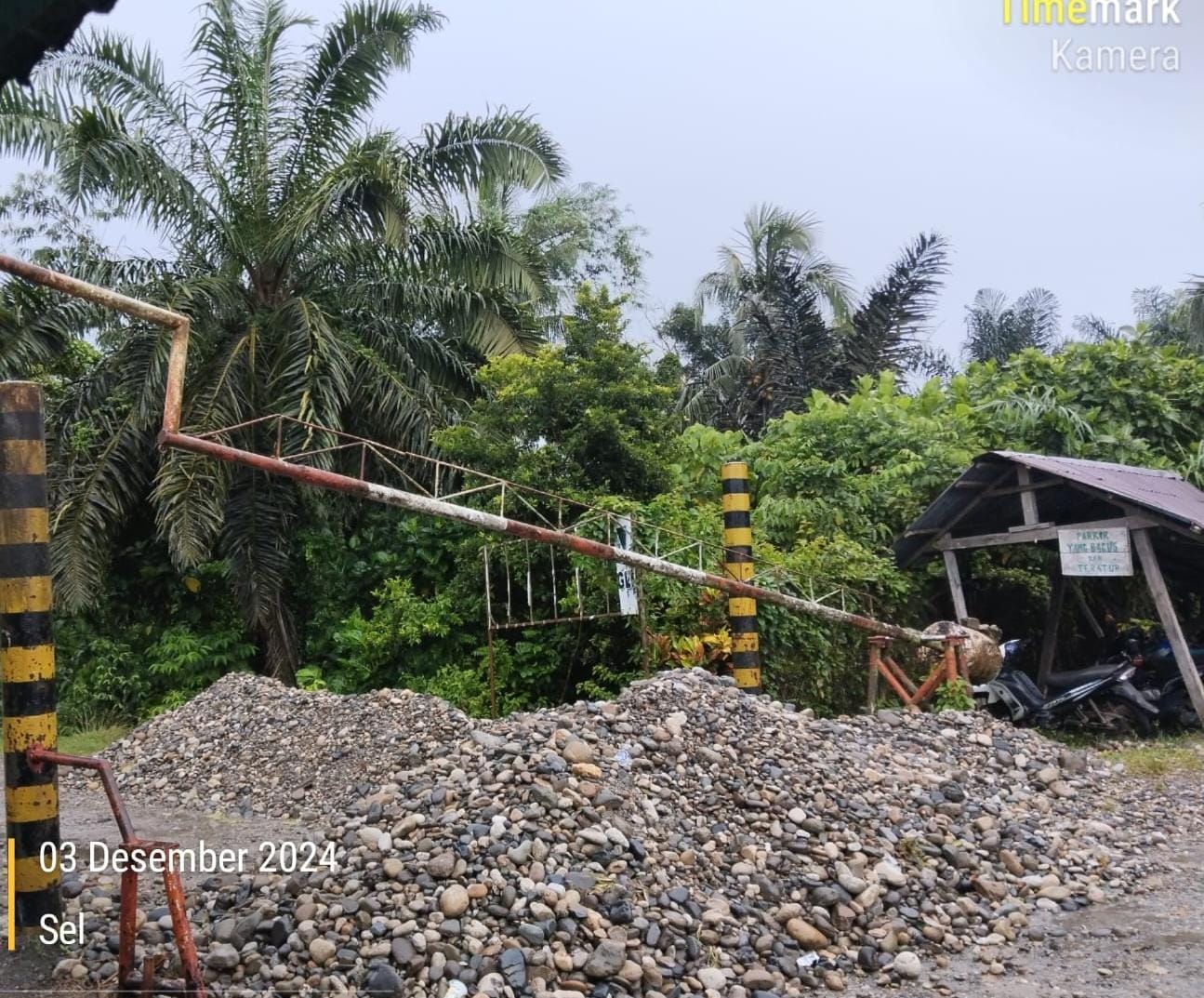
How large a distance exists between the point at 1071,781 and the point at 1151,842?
95 cm

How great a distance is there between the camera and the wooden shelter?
865 cm

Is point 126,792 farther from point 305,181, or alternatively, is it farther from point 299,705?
point 305,181

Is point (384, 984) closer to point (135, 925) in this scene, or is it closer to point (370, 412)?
point (135, 925)

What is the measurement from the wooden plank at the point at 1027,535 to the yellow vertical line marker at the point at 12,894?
774cm

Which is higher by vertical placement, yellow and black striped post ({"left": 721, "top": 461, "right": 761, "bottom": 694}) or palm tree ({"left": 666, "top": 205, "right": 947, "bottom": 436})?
palm tree ({"left": 666, "top": 205, "right": 947, "bottom": 436})

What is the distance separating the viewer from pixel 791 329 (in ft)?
64.4

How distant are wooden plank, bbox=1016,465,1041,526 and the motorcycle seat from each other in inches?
54.8

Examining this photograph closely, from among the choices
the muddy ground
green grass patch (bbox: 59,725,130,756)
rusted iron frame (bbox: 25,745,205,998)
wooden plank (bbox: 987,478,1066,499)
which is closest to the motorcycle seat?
wooden plank (bbox: 987,478,1066,499)

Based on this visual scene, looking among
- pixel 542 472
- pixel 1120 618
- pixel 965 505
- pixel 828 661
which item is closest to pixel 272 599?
pixel 542 472

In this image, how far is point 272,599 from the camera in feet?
39.3

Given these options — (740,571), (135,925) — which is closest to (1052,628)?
(740,571)

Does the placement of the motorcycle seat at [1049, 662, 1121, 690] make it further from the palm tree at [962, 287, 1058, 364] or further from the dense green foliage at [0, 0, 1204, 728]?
the palm tree at [962, 287, 1058, 364]

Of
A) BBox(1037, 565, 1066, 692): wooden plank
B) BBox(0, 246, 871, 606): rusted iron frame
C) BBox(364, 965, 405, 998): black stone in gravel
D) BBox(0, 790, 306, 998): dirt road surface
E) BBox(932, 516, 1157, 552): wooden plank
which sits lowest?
BBox(364, 965, 405, 998): black stone in gravel

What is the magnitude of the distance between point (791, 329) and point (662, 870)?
16.2m
